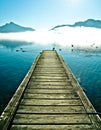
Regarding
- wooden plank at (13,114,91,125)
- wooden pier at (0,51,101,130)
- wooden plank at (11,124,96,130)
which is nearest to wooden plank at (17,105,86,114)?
wooden pier at (0,51,101,130)

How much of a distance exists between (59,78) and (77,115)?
214 inches

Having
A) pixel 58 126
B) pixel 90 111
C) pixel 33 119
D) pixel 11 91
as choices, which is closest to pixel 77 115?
pixel 90 111

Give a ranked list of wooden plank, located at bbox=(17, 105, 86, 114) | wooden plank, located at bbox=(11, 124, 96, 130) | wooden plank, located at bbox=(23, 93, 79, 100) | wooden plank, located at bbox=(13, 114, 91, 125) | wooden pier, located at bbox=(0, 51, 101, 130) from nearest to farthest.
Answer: wooden plank, located at bbox=(11, 124, 96, 130), wooden pier, located at bbox=(0, 51, 101, 130), wooden plank, located at bbox=(13, 114, 91, 125), wooden plank, located at bbox=(17, 105, 86, 114), wooden plank, located at bbox=(23, 93, 79, 100)

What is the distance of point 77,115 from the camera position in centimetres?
698

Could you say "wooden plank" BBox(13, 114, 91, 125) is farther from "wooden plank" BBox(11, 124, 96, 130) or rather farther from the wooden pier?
"wooden plank" BBox(11, 124, 96, 130)

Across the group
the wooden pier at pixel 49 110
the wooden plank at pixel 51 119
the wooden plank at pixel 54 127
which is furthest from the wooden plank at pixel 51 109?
the wooden plank at pixel 54 127

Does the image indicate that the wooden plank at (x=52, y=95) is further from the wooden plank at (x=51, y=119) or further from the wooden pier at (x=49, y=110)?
the wooden plank at (x=51, y=119)

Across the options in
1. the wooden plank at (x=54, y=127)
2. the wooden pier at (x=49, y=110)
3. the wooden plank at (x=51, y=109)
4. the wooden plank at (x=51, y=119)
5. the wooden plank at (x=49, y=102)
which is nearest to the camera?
the wooden plank at (x=54, y=127)

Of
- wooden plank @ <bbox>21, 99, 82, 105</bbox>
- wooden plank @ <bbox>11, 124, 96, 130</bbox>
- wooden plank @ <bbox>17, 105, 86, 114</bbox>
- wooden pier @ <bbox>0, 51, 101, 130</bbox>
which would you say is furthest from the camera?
wooden plank @ <bbox>21, 99, 82, 105</bbox>

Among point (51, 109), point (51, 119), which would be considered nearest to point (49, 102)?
point (51, 109)

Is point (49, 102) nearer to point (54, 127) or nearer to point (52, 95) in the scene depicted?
point (52, 95)

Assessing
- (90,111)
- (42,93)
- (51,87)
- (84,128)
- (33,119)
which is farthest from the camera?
(51,87)

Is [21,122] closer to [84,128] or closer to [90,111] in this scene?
[84,128]

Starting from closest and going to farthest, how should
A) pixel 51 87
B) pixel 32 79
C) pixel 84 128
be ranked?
pixel 84 128, pixel 51 87, pixel 32 79
